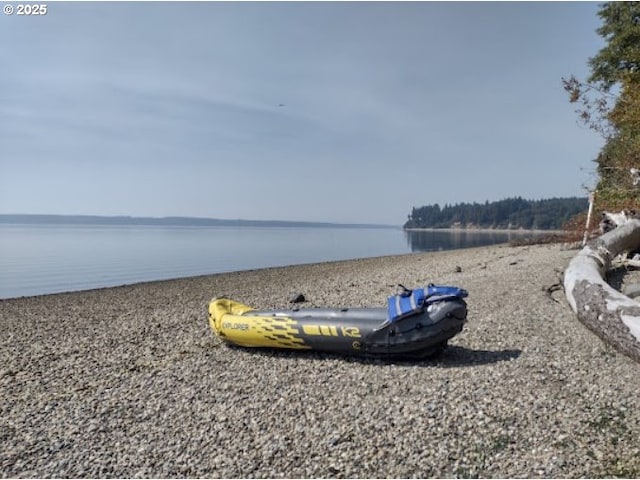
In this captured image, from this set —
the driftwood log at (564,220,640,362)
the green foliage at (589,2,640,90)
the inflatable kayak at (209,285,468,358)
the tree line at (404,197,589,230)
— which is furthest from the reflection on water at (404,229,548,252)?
the tree line at (404,197,589,230)

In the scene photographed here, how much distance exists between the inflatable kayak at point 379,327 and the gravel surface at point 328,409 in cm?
24

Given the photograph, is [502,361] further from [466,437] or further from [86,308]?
[86,308]

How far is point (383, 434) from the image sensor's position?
4.11 metres

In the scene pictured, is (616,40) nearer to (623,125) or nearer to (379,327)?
(623,125)

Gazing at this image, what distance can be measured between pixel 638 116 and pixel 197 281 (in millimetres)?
20958

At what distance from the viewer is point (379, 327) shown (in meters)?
6.06

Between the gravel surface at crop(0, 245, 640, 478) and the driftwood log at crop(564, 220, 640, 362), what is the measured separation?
22 cm

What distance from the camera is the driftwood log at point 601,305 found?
5.87m

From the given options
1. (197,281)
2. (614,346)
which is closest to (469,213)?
(197,281)

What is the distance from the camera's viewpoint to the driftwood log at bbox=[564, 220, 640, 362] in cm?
587

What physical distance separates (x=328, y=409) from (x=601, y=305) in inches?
201

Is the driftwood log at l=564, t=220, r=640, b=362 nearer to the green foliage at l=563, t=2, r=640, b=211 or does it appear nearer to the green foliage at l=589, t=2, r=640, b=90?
the green foliage at l=563, t=2, r=640, b=211

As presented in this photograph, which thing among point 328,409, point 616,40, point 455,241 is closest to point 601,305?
point 328,409

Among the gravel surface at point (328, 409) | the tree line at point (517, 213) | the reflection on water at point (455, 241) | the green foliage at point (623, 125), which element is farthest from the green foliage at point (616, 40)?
the tree line at point (517, 213)
